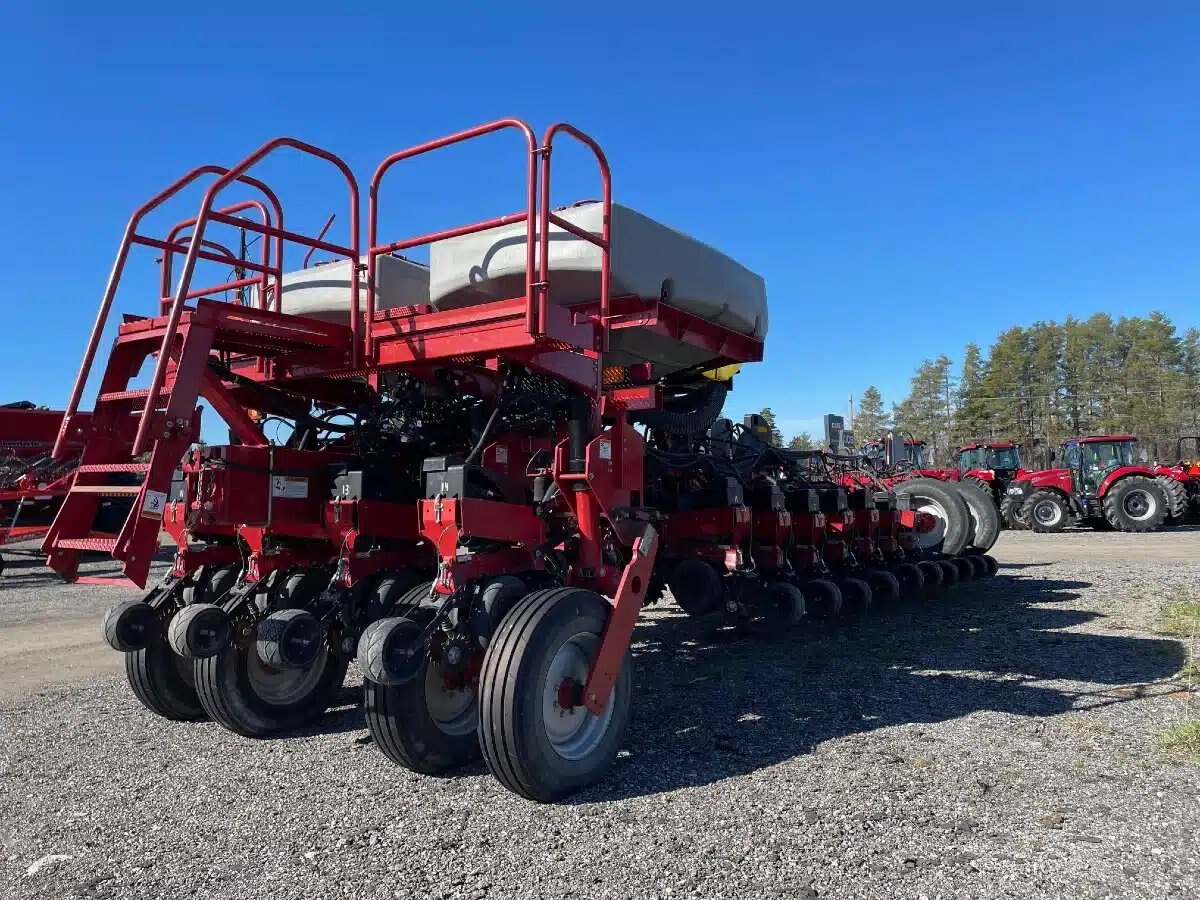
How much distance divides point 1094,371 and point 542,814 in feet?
208

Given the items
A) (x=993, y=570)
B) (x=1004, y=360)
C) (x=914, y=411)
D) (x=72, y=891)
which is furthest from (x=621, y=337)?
(x=914, y=411)

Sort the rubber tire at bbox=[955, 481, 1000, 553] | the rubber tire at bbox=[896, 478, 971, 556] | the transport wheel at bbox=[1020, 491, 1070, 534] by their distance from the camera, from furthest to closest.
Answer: the transport wheel at bbox=[1020, 491, 1070, 534]
the rubber tire at bbox=[955, 481, 1000, 553]
the rubber tire at bbox=[896, 478, 971, 556]

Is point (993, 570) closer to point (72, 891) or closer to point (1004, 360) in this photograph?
point (72, 891)

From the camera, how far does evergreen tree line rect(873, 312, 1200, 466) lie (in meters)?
54.8

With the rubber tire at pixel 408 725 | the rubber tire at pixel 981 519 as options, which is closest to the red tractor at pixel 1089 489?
the rubber tire at pixel 981 519

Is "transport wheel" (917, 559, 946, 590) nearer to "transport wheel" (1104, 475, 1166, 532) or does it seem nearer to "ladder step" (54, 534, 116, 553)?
"ladder step" (54, 534, 116, 553)

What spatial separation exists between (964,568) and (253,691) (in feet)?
27.7

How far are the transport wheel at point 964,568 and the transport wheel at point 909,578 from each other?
1266mm

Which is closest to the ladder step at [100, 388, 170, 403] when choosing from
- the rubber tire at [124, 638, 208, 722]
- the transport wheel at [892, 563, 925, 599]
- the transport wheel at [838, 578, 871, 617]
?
the rubber tire at [124, 638, 208, 722]

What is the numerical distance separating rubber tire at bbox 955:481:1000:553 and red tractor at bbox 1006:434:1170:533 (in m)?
10.0

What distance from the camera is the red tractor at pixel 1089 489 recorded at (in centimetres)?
2070

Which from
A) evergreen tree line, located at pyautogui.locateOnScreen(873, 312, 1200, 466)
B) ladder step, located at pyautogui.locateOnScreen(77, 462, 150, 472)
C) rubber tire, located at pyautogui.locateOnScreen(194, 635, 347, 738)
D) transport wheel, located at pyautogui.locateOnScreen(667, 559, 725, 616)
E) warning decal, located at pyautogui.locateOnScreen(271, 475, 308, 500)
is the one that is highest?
evergreen tree line, located at pyautogui.locateOnScreen(873, 312, 1200, 466)

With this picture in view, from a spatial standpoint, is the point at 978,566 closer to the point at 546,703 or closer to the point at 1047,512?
the point at 546,703

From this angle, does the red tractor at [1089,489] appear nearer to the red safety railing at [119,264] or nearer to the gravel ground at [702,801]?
the gravel ground at [702,801]
